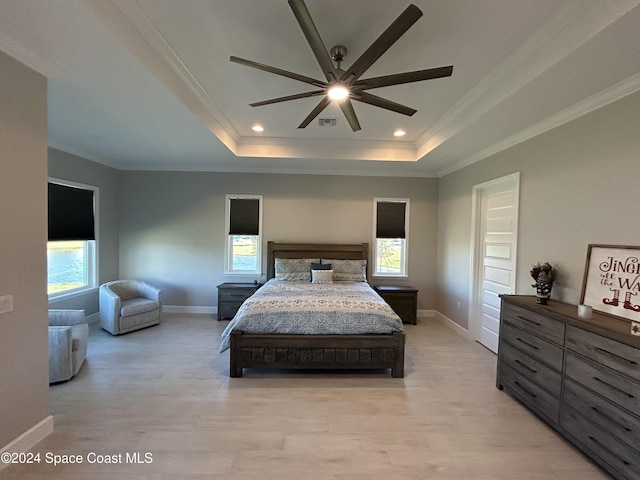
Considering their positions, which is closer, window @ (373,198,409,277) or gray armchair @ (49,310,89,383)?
gray armchair @ (49,310,89,383)

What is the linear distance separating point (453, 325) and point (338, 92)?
4.49m

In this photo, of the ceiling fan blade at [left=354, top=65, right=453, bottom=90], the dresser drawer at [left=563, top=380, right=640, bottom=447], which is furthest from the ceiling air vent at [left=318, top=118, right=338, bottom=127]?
the dresser drawer at [left=563, top=380, right=640, bottom=447]

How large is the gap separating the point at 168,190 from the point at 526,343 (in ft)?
20.0

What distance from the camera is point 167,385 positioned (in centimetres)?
315

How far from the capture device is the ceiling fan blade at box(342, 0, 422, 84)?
1543 mm

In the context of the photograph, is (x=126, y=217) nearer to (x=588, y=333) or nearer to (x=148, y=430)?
(x=148, y=430)

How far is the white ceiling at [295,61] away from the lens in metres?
1.93

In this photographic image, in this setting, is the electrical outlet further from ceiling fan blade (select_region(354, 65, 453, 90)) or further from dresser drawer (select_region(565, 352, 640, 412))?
dresser drawer (select_region(565, 352, 640, 412))

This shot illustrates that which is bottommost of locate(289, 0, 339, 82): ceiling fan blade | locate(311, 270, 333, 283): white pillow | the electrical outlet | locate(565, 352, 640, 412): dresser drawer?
→ locate(565, 352, 640, 412): dresser drawer

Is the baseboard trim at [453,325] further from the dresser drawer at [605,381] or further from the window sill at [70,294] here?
the window sill at [70,294]

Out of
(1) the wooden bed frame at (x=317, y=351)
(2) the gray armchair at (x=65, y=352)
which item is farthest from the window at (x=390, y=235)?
(2) the gray armchair at (x=65, y=352)

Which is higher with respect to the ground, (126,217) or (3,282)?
(126,217)

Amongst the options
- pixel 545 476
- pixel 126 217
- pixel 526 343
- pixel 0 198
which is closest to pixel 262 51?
pixel 0 198

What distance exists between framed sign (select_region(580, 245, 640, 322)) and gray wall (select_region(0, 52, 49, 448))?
452 centimetres
